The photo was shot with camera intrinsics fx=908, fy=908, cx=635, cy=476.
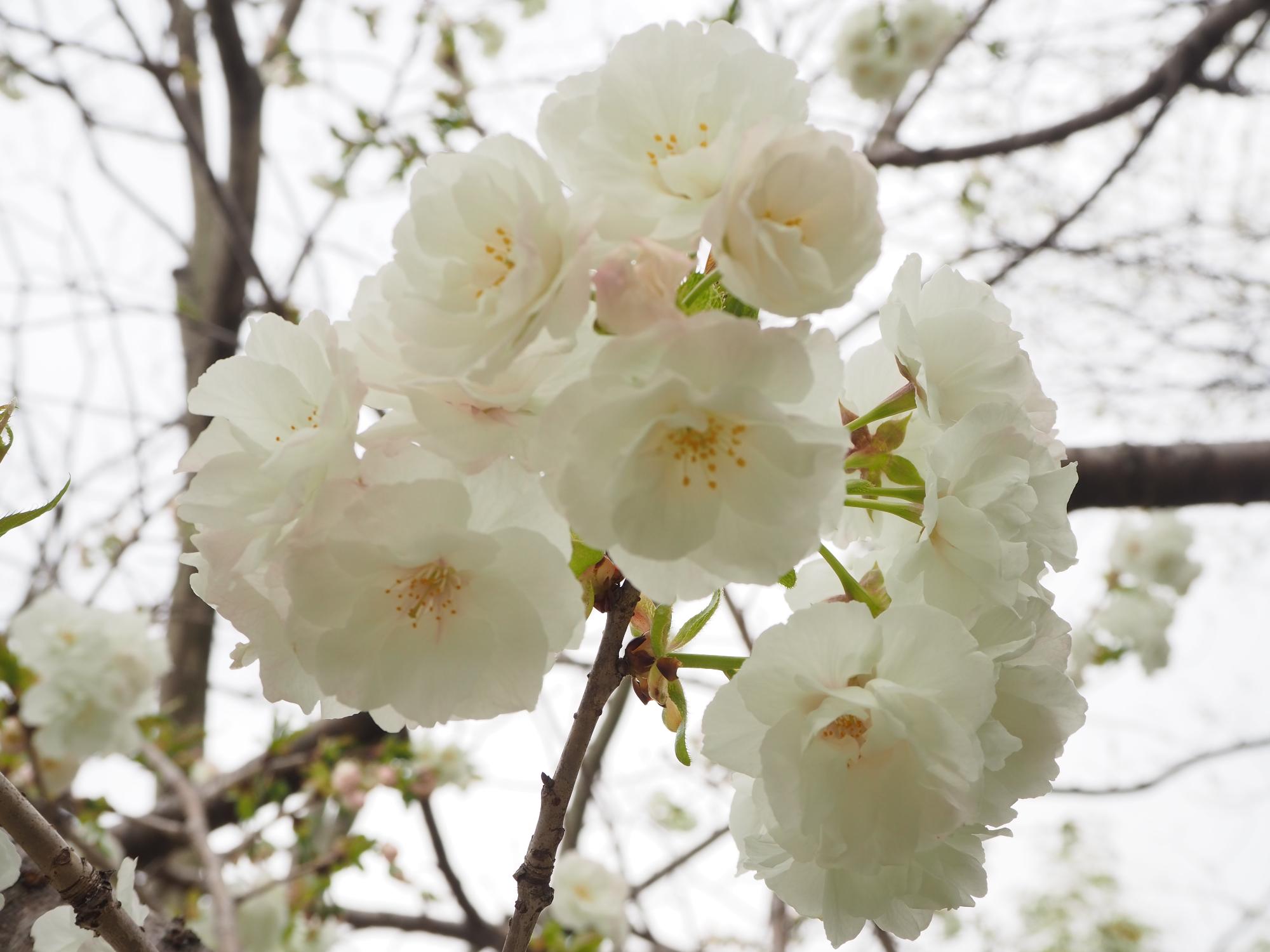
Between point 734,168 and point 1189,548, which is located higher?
point 1189,548

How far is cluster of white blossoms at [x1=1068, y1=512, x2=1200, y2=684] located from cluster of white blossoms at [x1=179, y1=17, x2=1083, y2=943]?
196 cm

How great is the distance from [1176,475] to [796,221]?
1833mm

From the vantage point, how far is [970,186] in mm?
3430

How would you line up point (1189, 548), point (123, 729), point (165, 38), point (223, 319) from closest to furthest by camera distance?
point (123, 729)
point (1189, 548)
point (165, 38)
point (223, 319)

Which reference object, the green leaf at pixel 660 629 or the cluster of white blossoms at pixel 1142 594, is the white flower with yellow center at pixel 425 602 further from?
the cluster of white blossoms at pixel 1142 594

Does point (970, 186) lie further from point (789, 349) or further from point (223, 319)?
point (789, 349)

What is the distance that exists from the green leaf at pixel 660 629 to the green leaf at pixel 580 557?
65mm

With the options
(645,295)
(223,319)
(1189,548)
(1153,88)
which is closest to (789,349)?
(645,295)

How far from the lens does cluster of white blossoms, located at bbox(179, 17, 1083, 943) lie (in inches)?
19.1

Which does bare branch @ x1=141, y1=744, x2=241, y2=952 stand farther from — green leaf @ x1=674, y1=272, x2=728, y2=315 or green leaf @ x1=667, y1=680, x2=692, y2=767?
green leaf @ x1=674, y1=272, x2=728, y2=315

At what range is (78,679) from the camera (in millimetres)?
2037

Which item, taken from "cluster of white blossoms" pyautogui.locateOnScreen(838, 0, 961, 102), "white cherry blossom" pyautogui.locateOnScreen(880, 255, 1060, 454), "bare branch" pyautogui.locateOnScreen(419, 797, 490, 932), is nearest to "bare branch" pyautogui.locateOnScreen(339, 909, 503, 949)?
"bare branch" pyautogui.locateOnScreen(419, 797, 490, 932)

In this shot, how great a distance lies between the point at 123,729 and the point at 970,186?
10.7 feet

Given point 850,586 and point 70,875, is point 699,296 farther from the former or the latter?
point 70,875
